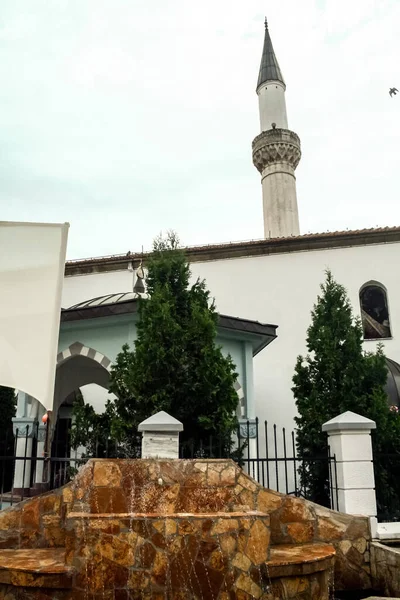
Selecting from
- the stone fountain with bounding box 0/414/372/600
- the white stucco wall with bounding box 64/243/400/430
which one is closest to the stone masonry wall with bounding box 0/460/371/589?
the stone fountain with bounding box 0/414/372/600

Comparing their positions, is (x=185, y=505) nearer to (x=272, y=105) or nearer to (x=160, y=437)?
(x=160, y=437)

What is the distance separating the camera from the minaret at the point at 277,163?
2211cm

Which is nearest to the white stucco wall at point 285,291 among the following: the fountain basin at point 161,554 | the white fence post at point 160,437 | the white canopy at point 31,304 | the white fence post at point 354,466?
the white fence post at point 354,466

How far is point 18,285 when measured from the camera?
21.0 ft

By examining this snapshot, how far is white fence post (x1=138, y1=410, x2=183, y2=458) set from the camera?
20.0 feet

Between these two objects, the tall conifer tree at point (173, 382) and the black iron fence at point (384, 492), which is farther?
the tall conifer tree at point (173, 382)

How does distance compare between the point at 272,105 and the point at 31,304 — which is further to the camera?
the point at 272,105

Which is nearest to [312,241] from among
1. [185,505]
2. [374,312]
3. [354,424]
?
[374,312]

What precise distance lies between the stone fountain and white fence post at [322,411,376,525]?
1.00 m

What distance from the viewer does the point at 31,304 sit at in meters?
6.34

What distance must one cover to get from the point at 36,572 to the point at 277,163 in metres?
20.6

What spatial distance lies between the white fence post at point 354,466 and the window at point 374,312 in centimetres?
911

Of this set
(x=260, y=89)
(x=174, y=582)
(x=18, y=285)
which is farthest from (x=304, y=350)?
(x=260, y=89)

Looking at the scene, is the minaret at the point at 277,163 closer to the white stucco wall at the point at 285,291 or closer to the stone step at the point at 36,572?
the white stucco wall at the point at 285,291
